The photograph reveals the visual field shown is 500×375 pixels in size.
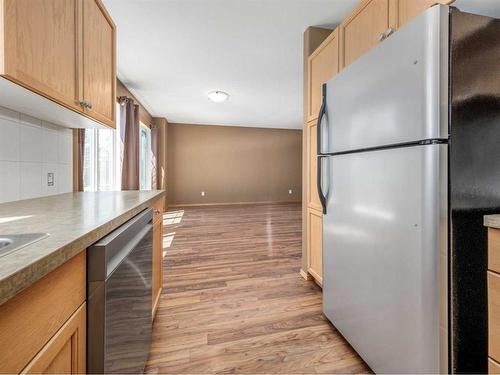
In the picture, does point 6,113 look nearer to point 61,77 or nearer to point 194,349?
point 61,77

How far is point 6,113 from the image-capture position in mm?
1334

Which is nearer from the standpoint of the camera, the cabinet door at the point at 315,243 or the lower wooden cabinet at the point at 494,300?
the lower wooden cabinet at the point at 494,300

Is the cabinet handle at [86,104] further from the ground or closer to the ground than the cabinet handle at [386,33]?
closer to the ground

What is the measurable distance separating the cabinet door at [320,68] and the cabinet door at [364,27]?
99 mm

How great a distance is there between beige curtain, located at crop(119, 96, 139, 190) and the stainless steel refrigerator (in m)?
3.49

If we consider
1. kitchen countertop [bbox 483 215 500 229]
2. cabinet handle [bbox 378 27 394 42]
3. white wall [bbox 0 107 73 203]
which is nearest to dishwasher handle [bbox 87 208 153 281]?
white wall [bbox 0 107 73 203]

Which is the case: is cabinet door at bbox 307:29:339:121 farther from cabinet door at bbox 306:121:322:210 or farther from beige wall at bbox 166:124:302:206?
beige wall at bbox 166:124:302:206

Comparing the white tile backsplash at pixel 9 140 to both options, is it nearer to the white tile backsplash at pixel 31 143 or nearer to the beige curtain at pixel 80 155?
the white tile backsplash at pixel 31 143

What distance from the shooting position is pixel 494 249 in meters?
0.82

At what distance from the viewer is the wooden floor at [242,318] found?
1.33 m

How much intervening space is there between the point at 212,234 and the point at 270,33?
2897 millimetres

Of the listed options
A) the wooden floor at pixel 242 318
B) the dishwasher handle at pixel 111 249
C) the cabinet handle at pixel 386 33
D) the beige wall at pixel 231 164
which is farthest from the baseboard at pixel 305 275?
the beige wall at pixel 231 164

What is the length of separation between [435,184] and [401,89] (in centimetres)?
41

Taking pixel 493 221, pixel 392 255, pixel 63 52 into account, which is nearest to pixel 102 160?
pixel 63 52
